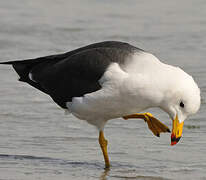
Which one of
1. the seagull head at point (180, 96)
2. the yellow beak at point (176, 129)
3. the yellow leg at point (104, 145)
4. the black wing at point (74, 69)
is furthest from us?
the yellow leg at point (104, 145)

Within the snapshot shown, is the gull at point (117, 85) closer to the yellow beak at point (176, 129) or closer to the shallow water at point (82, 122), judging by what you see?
the yellow beak at point (176, 129)

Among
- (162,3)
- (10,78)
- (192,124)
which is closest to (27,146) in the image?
(192,124)

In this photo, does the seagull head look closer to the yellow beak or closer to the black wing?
the yellow beak

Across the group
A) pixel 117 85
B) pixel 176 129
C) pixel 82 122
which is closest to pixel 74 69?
pixel 117 85

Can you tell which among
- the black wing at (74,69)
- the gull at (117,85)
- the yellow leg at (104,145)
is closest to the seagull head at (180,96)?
the gull at (117,85)

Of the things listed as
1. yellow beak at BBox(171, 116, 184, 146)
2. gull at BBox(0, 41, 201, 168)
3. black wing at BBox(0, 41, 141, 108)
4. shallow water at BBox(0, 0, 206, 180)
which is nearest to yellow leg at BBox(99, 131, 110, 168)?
gull at BBox(0, 41, 201, 168)

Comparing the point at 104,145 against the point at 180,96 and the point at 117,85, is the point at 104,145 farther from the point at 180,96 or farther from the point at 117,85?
the point at 180,96

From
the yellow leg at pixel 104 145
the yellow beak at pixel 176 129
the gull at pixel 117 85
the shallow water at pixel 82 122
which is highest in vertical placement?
the gull at pixel 117 85

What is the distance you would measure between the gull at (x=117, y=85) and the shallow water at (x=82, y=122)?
399 millimetres

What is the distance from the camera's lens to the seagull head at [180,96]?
751 cm

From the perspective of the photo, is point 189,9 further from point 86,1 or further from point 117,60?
point 117,60

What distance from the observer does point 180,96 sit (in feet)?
24.8

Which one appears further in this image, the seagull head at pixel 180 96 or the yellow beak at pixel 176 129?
the yellow beak at pixel 176 129

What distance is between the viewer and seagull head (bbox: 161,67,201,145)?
24.6ft
